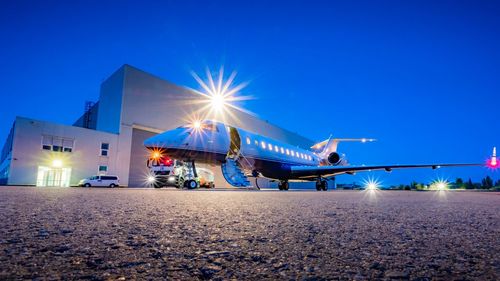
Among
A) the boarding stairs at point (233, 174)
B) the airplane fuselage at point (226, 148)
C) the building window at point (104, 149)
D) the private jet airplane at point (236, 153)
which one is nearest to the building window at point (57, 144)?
the building window at point (104, 149)

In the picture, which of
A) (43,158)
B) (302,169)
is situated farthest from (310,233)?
(43,158)

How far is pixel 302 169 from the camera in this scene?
18.1m

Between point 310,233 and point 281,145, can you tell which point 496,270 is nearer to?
point 310,233

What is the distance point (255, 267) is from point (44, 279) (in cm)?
79

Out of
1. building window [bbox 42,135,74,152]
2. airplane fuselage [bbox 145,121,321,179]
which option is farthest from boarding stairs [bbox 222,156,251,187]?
building window [bbox 42,135,74,152]

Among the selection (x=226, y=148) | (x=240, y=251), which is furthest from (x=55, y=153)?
(x=240, y=251)

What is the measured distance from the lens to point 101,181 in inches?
1014

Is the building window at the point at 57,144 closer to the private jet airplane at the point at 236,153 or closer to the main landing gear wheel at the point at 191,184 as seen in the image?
the private jet airplane at the point at 236,153

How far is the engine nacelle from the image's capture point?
24.2 metres

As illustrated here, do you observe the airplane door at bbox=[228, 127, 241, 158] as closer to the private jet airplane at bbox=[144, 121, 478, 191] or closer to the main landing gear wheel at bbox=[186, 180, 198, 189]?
the private jet airplane at bbox=[144, 121, 478, 191]

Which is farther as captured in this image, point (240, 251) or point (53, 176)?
point (53, 176)

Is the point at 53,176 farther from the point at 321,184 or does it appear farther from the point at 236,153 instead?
the point at 321,184

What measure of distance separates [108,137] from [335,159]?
20393 mm

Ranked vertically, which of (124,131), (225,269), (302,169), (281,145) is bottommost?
(225,269)
